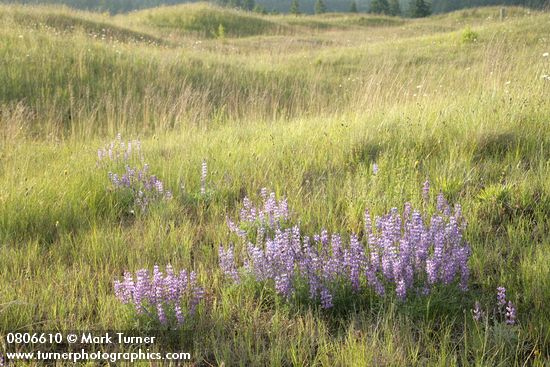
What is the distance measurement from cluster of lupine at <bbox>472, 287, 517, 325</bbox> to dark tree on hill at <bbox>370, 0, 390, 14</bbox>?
7214cm

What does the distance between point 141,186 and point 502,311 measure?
2.84 m

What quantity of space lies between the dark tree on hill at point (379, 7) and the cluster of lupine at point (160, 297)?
72395mm

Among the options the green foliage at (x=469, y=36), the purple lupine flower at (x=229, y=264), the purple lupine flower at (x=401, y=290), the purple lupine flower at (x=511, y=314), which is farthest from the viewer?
the green foliage at (x=469, y=36)

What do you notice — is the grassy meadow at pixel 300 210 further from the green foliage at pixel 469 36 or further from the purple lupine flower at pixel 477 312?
the green foliage at pixel 469 36

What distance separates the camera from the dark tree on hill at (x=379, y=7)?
2707 inches

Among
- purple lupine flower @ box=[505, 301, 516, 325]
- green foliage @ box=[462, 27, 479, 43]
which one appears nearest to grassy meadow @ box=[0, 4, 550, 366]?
purple lupine flower @ box=[505, 301, 516, 325]

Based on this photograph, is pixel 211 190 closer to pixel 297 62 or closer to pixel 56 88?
pixel 56 88

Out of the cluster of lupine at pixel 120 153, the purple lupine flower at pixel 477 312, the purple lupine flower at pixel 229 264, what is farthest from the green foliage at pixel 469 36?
the purple lupine flower at pixel 229 264

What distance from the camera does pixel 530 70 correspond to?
7.02 meters

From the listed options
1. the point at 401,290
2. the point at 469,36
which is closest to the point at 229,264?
the point at 401,290

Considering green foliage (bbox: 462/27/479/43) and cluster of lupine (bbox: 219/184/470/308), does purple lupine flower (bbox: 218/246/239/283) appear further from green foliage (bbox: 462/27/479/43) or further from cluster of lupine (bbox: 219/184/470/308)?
green foliage (bbox: 462/27/479/43)

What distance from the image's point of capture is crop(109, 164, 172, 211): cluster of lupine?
3.84 meters

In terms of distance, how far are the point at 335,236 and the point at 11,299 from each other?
1.81m

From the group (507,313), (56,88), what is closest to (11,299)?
(507,313)
